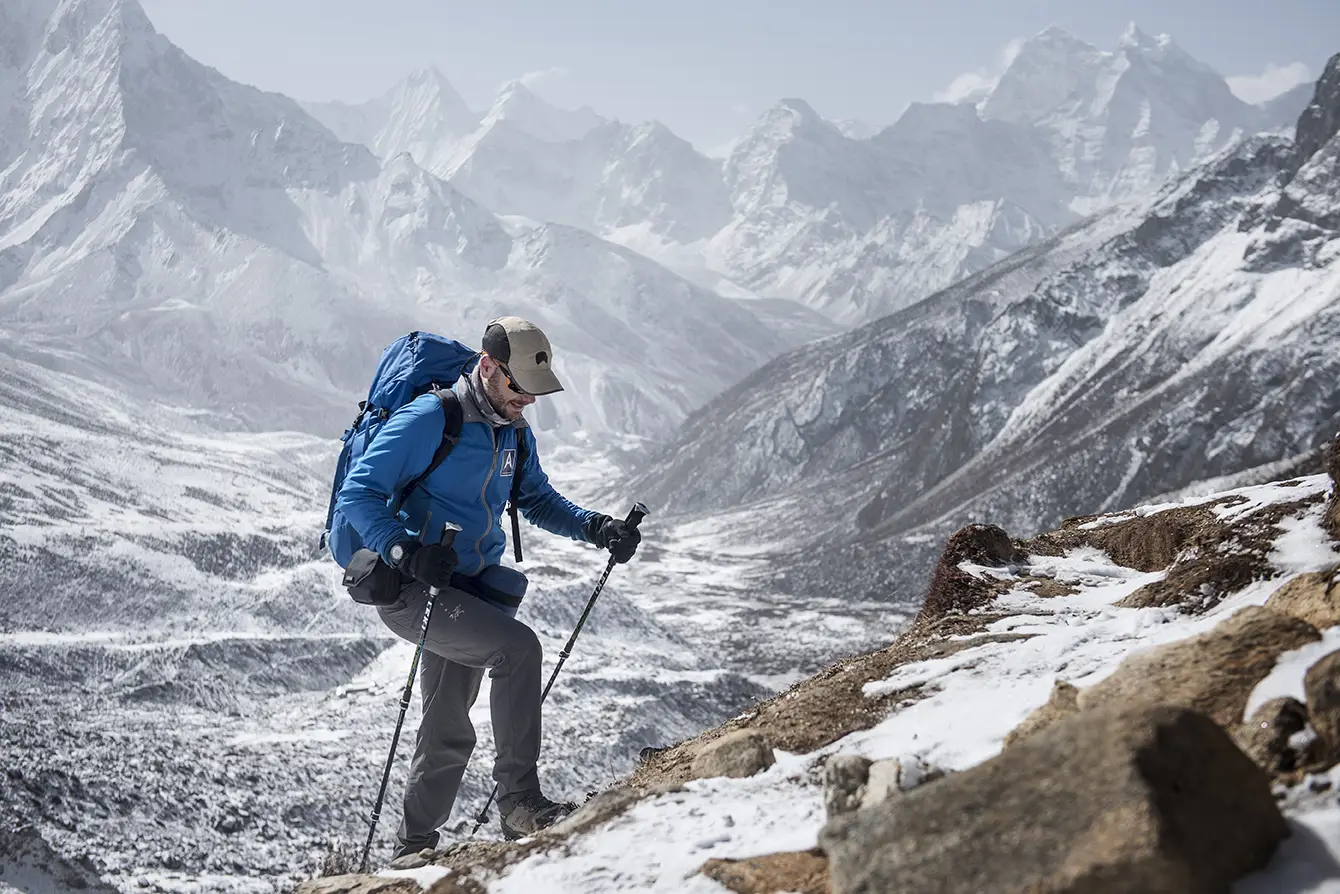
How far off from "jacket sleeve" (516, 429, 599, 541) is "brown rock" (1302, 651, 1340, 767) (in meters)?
7.21

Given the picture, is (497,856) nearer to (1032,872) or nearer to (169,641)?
(1032,872)

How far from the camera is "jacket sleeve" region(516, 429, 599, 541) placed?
38.5 feet

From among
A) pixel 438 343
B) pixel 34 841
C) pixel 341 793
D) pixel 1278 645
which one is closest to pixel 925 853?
pixel 1278 645

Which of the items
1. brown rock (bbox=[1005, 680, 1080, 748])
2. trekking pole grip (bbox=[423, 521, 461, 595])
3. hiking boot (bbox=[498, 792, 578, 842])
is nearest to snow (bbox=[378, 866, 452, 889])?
hiking boot (bbox=[498, 792, 578, 842])

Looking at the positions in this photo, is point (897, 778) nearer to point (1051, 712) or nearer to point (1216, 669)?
point (1051, 712)

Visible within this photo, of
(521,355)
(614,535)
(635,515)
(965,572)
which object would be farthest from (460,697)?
(965,572)

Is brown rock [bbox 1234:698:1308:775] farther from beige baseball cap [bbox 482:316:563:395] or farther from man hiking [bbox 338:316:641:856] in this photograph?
beige baseball cap [bbox 482:316:563:395]

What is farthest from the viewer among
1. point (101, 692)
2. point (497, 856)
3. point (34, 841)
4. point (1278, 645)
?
point (101, 692)

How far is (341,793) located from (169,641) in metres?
34.8

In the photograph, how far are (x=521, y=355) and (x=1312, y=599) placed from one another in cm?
657

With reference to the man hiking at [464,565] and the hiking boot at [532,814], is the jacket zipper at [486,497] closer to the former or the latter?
the man hiking at [464,565]

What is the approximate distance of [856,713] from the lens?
938 cm

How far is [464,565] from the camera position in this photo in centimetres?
1059

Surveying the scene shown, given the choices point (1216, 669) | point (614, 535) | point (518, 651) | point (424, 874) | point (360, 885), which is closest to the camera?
point (1216, 669)
